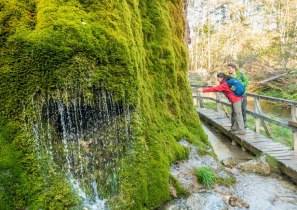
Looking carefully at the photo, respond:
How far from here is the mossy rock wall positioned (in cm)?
398

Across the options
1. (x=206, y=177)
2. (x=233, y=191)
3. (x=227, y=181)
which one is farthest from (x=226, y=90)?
(x=206, y=177)

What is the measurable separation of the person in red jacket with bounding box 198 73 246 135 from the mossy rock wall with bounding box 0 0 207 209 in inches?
165

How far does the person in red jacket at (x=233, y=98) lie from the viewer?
9.10 m

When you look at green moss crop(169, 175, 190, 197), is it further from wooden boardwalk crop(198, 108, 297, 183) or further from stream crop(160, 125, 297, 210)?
wooden boardwalk crop(198, 108, 297, 183)

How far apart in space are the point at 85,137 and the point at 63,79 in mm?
883

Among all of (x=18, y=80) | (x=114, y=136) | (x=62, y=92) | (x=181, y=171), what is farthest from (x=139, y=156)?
(x=18, y=80)

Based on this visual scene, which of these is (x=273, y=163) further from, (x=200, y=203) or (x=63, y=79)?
(x=63, y=79)

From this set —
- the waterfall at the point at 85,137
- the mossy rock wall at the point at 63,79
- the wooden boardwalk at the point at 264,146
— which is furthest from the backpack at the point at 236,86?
the waterfall at the point at 85,137

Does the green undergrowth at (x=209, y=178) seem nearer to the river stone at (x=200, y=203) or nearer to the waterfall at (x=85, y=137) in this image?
the river stone at (x=200, y=203)

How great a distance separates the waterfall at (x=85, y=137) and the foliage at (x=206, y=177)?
5.24ft

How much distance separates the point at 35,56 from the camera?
155 inches

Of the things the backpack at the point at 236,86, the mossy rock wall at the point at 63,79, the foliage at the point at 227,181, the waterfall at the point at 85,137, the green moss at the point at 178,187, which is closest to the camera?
the mossy rock wall at the point at 63,79

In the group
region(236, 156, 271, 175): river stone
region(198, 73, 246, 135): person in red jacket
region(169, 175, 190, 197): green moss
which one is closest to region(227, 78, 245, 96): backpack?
region(198, 73, 246, 135): person in red jacket

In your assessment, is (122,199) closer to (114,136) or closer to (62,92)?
(114,136)
